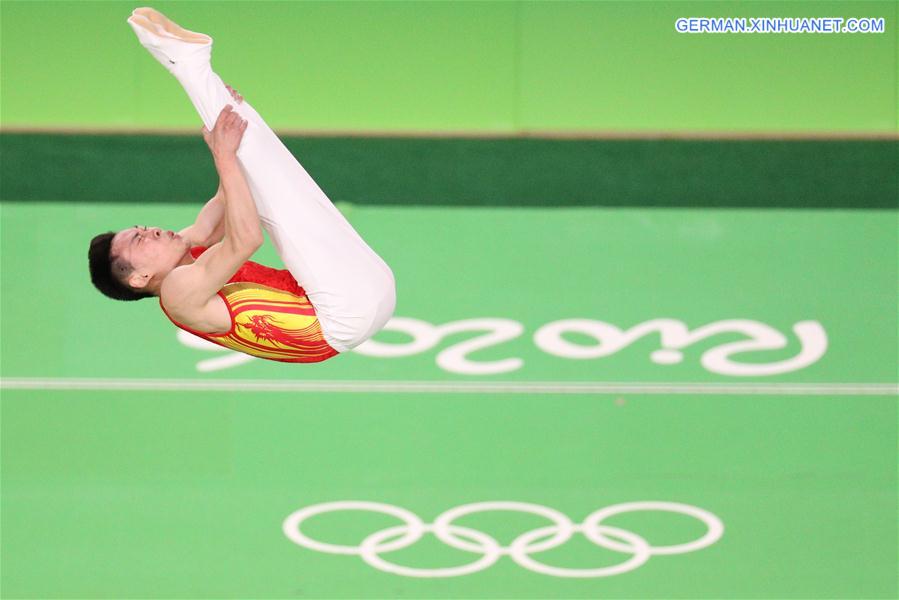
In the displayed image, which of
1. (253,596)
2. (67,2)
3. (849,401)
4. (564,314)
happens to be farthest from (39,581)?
(849,401)

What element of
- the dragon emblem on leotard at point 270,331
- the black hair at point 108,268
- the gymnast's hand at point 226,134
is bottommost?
the dragon emblem on leotard at point 270,331

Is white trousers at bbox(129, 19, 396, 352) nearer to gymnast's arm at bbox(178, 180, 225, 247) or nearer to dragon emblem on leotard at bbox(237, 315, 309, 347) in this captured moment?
dragon emblem on leotard at bbox(237, 315, 309, 347)

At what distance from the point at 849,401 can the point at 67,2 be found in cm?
618

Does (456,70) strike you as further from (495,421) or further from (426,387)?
(495,421)

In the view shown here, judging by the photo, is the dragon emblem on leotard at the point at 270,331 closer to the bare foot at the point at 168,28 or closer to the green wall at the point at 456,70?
the bare foot at the point at 168,28

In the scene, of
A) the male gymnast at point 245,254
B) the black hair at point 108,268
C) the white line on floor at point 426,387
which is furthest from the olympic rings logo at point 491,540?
the black hair at point 108,268

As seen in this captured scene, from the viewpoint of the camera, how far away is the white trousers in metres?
3.99

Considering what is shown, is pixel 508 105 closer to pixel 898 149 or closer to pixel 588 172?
pixel 588 172

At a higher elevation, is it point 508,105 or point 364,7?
point 364,7

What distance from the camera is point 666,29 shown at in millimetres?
8516

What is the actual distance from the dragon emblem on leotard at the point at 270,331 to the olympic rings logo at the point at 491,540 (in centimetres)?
272

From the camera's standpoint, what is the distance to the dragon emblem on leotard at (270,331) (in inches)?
171

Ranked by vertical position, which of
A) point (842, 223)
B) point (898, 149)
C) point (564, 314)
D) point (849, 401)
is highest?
point (898, 149)

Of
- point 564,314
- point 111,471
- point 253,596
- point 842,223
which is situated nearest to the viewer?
point 253,596
